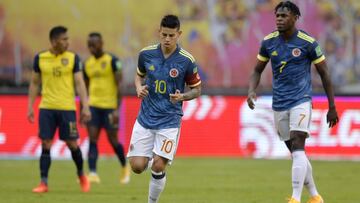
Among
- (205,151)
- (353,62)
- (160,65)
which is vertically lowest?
(205,151)

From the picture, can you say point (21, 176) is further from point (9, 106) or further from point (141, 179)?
point (9, 106)

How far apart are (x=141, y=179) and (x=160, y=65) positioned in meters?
6.87

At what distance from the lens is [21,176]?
18.7m

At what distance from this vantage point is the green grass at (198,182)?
1432 cm

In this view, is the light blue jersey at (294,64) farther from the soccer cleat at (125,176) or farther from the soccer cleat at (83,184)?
the soccer cleat at (125,176)

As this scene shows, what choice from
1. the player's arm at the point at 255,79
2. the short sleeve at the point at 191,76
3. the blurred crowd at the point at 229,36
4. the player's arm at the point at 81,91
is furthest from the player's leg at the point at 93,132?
the blurred crowd at the point at 229,36

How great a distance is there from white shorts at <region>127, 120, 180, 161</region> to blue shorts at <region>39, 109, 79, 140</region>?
3.82 metres

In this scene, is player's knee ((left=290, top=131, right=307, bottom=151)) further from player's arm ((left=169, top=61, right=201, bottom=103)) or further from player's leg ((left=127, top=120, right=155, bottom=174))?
player's leg ((left=127, top=120, right=155, bottom=174))

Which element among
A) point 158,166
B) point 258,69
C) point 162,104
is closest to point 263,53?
point 258,69

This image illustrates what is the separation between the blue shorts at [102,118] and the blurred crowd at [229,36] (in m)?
9.08

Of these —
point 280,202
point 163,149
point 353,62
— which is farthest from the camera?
point 353,62

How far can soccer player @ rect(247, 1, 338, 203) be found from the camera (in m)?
12.5

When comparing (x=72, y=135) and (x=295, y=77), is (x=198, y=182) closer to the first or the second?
(x=72, y=135)

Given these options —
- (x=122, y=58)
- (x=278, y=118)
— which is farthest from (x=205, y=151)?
(x=278, y=118)
